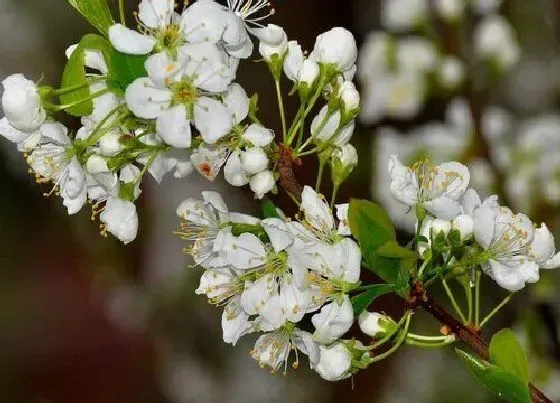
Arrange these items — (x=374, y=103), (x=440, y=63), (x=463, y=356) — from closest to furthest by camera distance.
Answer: (x=463, y=356)
(x=440, y=63)
(x=374, y=103)

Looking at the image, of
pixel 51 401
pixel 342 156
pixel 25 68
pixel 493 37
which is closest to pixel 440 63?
pixel 493 37

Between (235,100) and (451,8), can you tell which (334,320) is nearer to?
(235,100)

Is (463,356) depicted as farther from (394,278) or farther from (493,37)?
(493,37)

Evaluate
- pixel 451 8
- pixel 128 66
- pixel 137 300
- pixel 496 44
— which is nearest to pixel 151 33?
pixel 128 66

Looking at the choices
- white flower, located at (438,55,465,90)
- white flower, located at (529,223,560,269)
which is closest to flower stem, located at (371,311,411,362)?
white flower, located at (529,223,560,269)

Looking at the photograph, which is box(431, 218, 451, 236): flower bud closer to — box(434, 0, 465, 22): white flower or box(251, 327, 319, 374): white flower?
box(251, 327, 319, 374): white flower

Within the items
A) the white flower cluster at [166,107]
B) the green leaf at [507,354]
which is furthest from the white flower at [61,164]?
the green leaf at [507,354]
